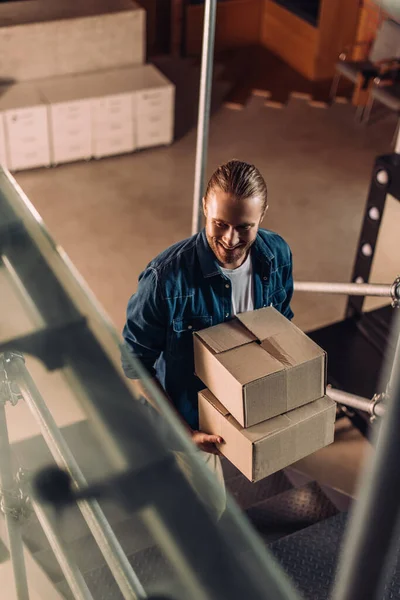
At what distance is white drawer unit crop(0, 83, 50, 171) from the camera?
282 inches

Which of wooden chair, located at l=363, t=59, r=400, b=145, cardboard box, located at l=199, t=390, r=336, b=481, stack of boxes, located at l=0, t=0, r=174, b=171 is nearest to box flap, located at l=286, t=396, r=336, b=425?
cardboard box, located at l=199, t=390, r=336, b=481

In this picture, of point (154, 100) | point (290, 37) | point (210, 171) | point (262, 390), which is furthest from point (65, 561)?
point (290, 37)

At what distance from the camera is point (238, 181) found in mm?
1938

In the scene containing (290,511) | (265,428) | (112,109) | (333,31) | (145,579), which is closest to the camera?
(145,579)

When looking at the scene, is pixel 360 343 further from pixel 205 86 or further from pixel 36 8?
pixel 36 8

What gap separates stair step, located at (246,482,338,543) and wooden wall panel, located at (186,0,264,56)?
715 cm

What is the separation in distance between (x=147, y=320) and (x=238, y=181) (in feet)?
1.51

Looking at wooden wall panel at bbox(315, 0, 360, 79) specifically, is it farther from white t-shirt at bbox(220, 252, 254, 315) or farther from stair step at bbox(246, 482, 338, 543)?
white t-shirt at bbox(220, 252, 254, 315)

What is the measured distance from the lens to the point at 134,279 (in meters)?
6.10

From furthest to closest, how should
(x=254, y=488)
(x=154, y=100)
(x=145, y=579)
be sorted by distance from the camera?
1. (x=154, y=100)
2. (x=254, y=488)
3. (x=145, y=579)

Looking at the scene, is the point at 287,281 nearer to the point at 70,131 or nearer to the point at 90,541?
the point at 90,541

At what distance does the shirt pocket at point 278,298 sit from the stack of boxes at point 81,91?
5.37 metres

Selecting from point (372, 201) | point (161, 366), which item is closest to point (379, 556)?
point (161, 366)

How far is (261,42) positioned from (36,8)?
Answer: 3.25 m
